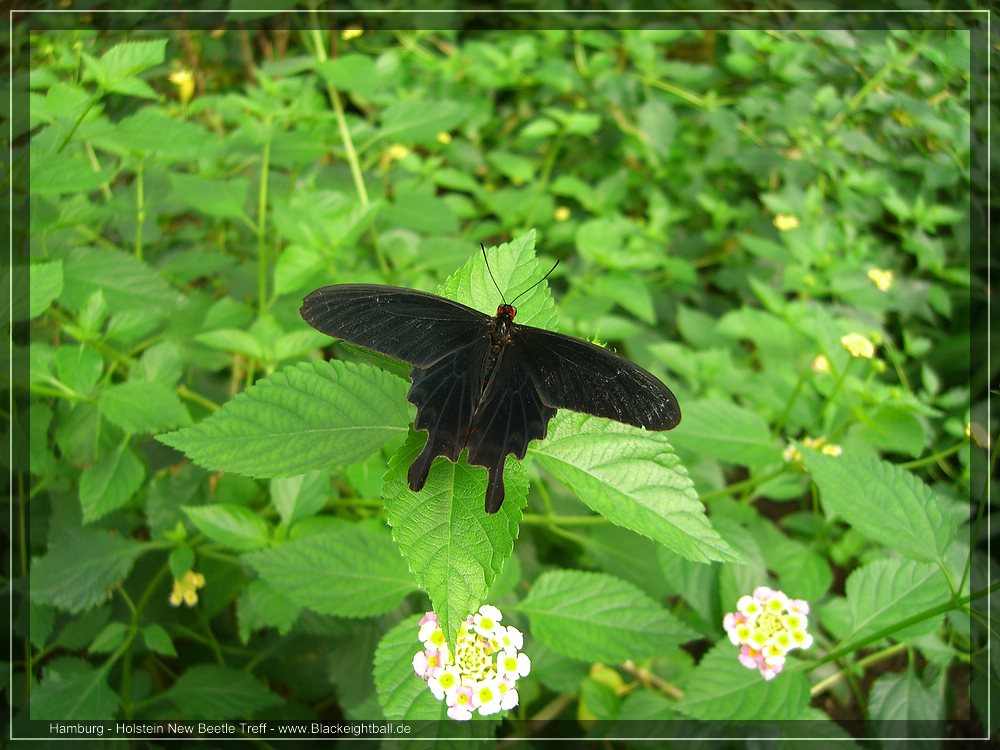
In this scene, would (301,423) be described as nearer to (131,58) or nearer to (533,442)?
(533,442)

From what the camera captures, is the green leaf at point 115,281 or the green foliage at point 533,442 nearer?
the green foliage at point 533,442

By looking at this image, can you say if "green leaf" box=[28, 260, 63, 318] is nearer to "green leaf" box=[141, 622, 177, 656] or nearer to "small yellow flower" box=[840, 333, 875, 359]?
"green leaf" box=[141, 622, 177, 656]

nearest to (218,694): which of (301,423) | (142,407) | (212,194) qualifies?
(142,407)

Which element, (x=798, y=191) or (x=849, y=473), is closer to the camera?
(x=849, y=473)

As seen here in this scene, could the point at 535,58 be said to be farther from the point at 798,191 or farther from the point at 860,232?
the point at 860,232

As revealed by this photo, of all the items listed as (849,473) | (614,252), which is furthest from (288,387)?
(614,252)

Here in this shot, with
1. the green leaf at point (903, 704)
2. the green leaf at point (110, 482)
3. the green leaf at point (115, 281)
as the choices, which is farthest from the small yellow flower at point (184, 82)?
the green leaf at point (903, 704)

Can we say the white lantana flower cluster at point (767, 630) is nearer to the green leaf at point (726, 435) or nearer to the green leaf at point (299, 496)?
the green leaf at point (726, 435)
